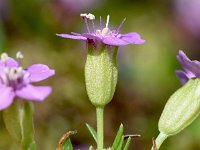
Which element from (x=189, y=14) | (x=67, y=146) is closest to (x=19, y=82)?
(x=67, y=146)

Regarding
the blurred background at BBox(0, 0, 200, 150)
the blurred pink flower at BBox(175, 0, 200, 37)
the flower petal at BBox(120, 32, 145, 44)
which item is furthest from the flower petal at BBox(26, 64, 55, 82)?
the blurred pink flower at BBox(175, 0, 200, 37)

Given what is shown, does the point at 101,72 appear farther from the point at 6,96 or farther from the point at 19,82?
the point at 6,96

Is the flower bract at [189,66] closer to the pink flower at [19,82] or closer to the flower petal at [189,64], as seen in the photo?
the flower petal at [189,64]

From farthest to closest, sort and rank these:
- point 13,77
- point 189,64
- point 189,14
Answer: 1. point 189,14
2. point 189,64
3. point 13,77

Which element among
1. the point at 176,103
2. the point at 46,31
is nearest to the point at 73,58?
the point at 46,31

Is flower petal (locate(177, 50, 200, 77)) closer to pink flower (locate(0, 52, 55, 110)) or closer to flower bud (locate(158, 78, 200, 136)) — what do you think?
flower bud (locate(158, 78, 200, 136))

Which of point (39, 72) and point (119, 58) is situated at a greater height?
point (39, 72)
